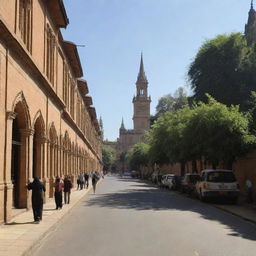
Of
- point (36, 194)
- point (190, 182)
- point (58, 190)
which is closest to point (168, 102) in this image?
point (190, 182)

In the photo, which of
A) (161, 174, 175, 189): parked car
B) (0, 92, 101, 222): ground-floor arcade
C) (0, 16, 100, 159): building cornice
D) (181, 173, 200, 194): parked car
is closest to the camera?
(0, 16, 100, 159): building cornice

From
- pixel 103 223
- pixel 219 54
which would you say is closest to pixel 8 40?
pixel 103 223

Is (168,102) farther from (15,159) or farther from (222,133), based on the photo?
(15,159)

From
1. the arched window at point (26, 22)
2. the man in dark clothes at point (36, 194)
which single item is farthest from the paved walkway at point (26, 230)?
the arched window at point (26, 22)

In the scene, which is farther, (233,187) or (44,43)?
(233,187)

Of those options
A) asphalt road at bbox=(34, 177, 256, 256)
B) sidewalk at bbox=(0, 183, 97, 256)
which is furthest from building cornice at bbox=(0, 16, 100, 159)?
asphalt road at bbox=(34, 177, 256, 256)

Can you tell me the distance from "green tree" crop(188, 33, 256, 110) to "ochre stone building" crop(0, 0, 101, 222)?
13129mm

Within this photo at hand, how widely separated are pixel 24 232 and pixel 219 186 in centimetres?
1497

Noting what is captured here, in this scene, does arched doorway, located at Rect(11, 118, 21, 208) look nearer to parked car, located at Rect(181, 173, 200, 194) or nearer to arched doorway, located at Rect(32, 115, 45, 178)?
arched doorway, located at Rect(32, 115, 45, 178)

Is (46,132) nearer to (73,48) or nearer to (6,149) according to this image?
(6,149)

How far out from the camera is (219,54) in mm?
39250

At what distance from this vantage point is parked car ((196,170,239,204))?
25.5m

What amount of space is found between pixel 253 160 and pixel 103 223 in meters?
15.8

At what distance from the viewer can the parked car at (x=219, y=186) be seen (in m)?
25.5
